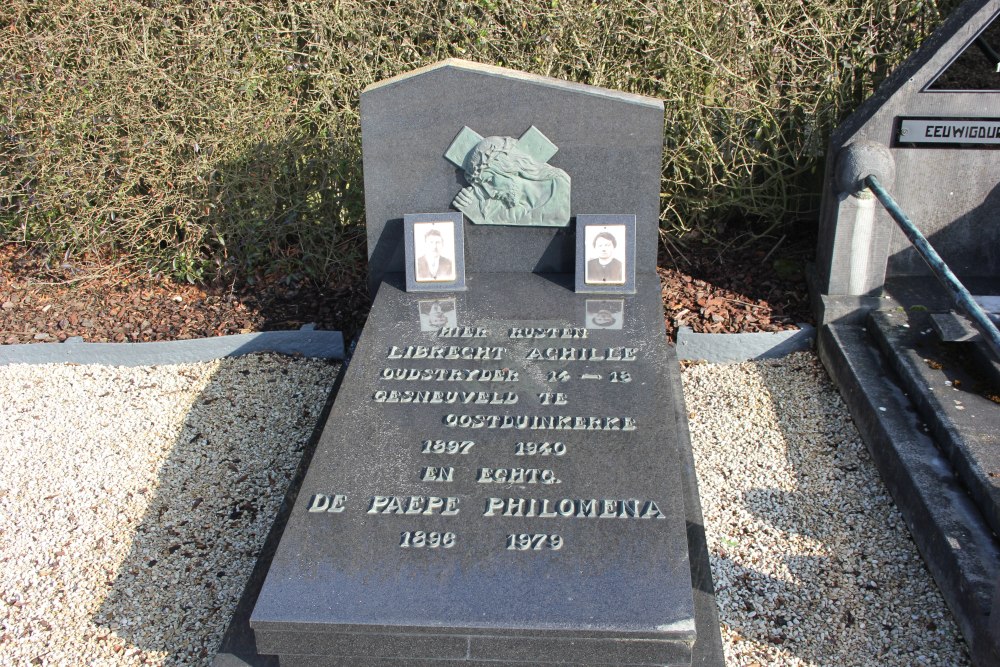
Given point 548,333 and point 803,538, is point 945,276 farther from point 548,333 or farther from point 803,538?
point 548,333

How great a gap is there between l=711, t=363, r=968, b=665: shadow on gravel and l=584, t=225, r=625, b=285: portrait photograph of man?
43.9 inches

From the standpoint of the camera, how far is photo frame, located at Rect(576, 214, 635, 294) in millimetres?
4246

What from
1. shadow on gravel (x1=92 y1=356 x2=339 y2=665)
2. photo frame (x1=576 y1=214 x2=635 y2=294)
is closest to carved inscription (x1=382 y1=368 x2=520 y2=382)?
shadow on gravel (x1=92 y1=356 x2=339 y2=665)

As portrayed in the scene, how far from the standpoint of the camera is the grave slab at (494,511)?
Result: 2596 millimetres

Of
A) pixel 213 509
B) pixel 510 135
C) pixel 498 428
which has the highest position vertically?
pixel 510 135

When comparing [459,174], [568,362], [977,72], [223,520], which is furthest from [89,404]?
[977,72]

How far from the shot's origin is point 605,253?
168 inches

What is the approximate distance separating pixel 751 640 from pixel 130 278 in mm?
4660

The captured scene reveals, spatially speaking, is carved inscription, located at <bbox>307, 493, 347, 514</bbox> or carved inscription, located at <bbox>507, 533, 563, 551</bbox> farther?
carved inscription, located at <bbox>307, 493, 347, 514</bbox>

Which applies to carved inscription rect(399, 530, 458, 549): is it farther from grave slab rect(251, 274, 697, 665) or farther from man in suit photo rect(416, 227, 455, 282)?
man in suit photo rect(416, 227, 455, 282)

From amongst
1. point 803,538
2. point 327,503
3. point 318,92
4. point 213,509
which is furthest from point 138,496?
point 803,538

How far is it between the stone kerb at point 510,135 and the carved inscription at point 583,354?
31.2 inches

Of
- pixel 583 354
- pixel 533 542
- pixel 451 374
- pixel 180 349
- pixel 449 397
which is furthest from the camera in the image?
pixel 180 349

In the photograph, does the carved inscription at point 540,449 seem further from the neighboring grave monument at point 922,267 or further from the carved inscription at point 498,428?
the neighboring grave monument at point 922,267
